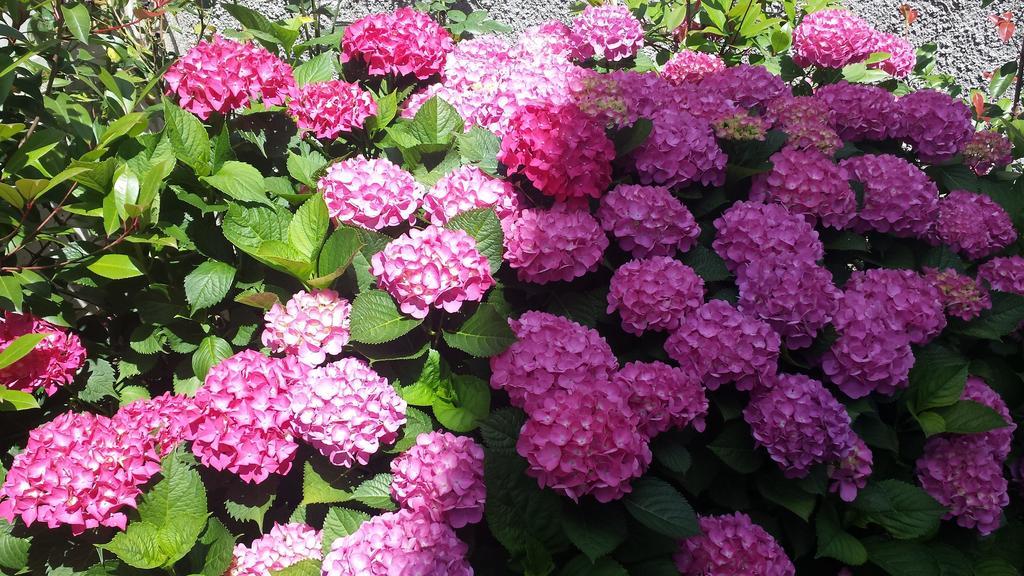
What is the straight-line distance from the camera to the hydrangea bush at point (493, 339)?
4.33 ft

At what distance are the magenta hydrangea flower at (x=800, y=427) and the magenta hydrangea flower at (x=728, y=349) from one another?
0.21ft

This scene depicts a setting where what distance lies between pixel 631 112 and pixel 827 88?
0.86 metres

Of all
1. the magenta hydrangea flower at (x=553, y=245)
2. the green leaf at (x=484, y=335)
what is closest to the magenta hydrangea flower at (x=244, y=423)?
the green leaf at (x=484, y=335)

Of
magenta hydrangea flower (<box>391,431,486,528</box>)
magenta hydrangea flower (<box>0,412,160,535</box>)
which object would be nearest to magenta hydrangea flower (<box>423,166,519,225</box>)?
magenta hydrangea flower (<box>391,431,486,528</box>)

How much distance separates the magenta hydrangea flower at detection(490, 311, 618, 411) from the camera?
138 centimetres

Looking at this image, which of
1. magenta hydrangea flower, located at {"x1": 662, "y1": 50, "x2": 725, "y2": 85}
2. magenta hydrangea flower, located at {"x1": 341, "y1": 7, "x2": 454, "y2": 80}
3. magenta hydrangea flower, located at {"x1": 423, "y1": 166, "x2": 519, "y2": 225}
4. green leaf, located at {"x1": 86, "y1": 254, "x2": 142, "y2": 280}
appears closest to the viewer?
green leaf, located at {"x1": 86, "y1": 254, "x2": 142, "y2": 280}

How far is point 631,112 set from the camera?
1851 millimetres

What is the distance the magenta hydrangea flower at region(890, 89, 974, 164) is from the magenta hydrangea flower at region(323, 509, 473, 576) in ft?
6.26

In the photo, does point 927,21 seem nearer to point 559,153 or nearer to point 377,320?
point 559,153

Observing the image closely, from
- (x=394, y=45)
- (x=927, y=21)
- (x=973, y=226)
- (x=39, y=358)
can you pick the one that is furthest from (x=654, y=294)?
(x=927, y=21)

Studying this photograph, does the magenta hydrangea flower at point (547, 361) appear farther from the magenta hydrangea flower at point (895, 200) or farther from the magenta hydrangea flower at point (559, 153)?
the magenta hydrangea flower at point (895, 200)

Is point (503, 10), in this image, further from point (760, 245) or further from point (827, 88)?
point (760, 245)

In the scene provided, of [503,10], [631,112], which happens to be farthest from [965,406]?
[503,10]

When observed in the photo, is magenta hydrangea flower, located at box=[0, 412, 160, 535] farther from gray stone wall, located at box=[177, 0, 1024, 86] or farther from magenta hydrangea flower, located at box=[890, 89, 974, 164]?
gray stone wall, located at box=[177, 0, 1024, 86]
